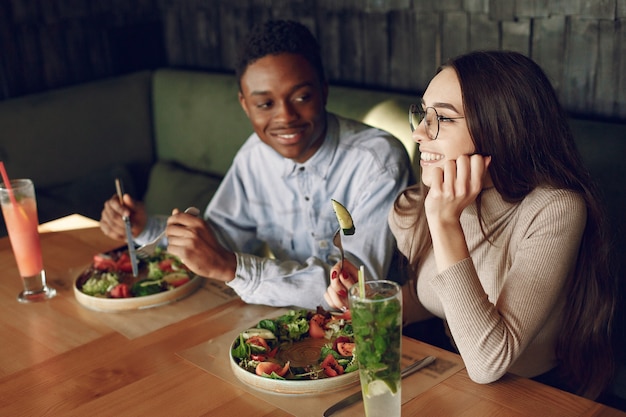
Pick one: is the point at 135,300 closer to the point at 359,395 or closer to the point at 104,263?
the point at 104,263

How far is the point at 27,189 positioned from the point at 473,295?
44.5 inches

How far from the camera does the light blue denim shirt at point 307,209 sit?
1888 mm

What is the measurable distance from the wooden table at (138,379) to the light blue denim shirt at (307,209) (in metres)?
0.12

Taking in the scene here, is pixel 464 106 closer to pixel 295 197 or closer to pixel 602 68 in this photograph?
pixel 295 197

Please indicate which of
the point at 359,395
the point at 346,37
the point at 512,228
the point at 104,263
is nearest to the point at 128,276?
the point at 104,263

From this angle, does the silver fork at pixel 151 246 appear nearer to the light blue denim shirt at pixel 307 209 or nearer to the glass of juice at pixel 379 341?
the light blue denim shirt at pixel 307 209

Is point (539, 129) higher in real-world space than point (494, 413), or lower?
higher

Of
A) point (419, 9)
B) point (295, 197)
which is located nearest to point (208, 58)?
point (419, 9)

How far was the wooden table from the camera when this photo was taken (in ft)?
4.40

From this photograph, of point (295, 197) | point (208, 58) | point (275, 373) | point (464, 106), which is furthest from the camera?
point (208, 58)

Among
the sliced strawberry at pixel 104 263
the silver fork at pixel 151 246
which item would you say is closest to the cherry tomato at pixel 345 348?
the silver fork at pixel 151 246

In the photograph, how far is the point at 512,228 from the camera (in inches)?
66.1

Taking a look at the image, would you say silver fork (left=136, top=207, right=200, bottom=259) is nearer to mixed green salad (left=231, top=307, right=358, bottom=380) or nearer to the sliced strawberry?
the sliced strawberry

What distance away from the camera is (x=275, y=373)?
142 centimetres
